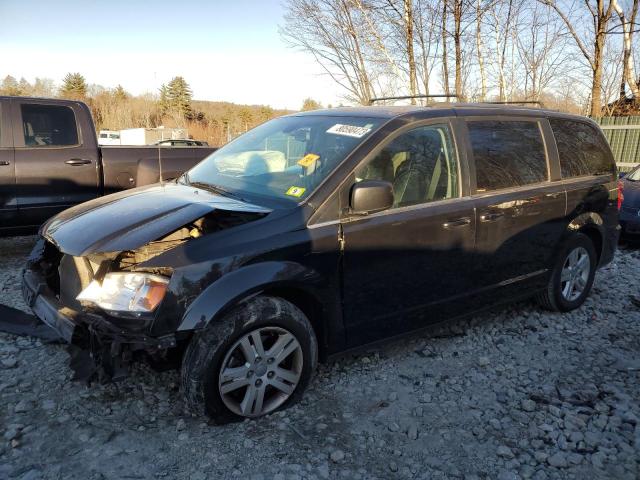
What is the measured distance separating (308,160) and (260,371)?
1.38 meters

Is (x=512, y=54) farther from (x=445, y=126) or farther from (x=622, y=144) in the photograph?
(x=445, y=126)

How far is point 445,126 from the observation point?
362 cm

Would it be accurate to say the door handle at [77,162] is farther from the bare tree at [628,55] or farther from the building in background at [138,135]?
the building in background at [138,135]

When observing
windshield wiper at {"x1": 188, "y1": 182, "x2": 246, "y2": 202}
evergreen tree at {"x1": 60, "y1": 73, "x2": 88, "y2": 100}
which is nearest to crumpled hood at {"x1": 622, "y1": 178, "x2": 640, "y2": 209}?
windshield wiper at {"x1": 188, "y1": 182, "x2": 246, "y2": 202}

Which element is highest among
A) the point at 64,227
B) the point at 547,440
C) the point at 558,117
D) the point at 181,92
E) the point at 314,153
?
the point at 181,92

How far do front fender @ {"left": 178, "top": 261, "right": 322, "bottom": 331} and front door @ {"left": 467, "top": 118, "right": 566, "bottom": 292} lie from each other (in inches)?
60.7

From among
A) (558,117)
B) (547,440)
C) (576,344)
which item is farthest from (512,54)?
(547,440)

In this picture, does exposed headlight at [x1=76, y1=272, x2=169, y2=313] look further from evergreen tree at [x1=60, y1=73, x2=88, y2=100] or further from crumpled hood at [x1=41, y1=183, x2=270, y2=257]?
evergreen tree at [x1=60, y1=73, x2=88, y2=100]

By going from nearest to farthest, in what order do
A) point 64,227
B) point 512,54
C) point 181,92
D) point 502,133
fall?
point 64,227 → point 502,133 → point 512,54 → point 181,92

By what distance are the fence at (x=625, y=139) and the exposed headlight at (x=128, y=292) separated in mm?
16194

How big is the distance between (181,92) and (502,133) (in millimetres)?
51624

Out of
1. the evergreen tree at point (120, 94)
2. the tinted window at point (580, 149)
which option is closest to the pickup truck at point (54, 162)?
the tinted window at point (580, 149)

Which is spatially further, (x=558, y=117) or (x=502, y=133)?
(x=558, y=117)

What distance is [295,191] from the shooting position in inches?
123
